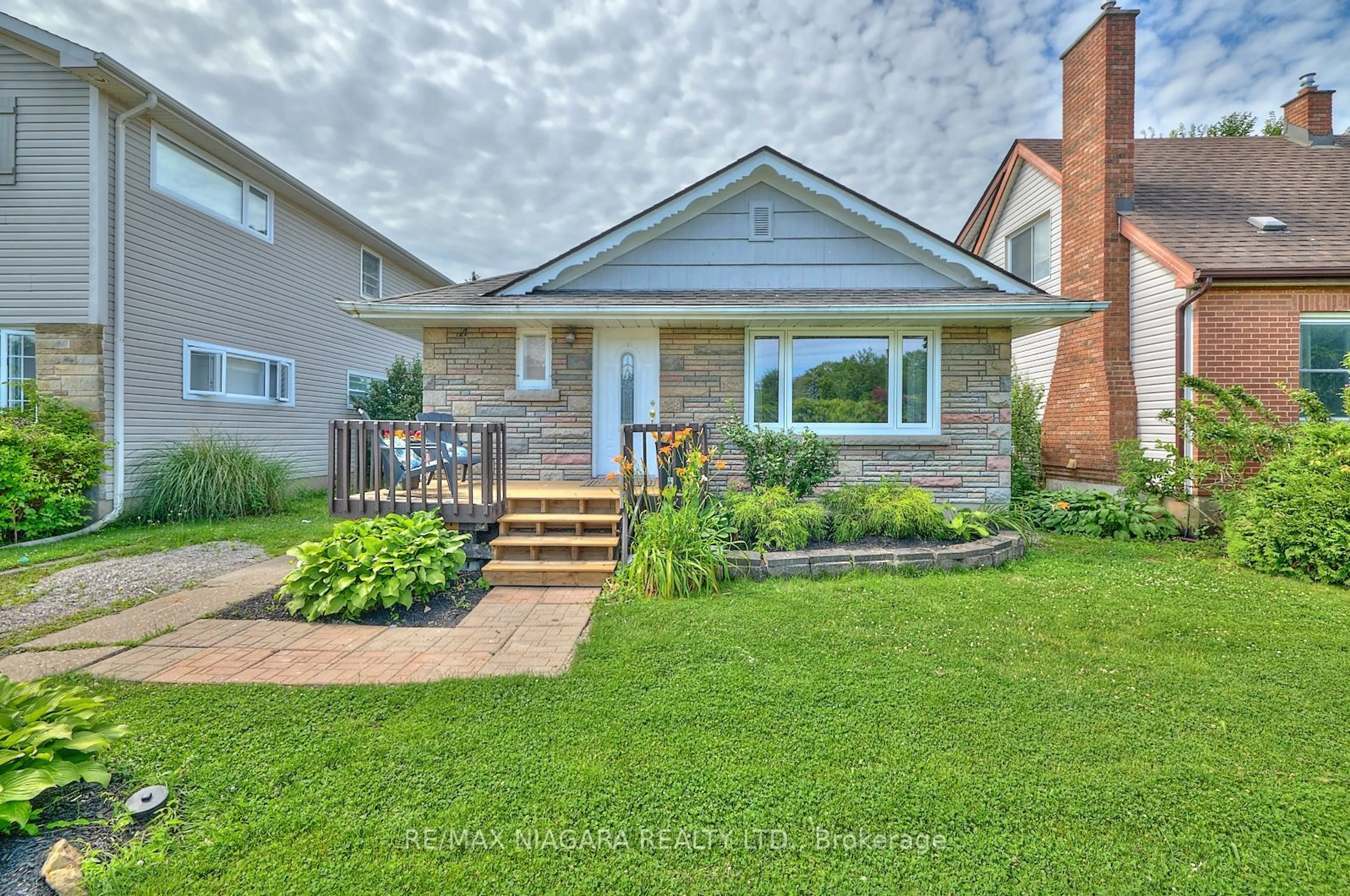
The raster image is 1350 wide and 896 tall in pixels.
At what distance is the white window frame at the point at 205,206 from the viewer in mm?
8414

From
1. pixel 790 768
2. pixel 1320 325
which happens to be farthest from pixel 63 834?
pixel 1320 325

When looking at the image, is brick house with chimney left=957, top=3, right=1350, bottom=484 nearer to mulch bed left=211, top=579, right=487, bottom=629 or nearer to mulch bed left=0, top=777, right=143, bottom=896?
mulch bed left=211, top=579, right=487, bottom=629

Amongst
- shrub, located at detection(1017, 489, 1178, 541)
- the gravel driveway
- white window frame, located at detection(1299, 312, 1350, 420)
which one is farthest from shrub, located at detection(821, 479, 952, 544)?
the gravel driveway

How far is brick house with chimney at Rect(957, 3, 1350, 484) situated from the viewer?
7.31 meters

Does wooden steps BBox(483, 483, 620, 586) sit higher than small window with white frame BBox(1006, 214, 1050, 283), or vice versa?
small window with white frame BBox(1006, 214, 1050, 283)

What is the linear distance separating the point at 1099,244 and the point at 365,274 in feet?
50.9

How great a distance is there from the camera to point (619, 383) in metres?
7.49

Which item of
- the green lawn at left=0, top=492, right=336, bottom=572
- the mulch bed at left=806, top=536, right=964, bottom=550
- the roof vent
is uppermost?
the roof vent

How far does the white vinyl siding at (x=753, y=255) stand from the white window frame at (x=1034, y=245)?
4127 mm

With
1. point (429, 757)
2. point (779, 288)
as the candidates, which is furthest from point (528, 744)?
point (779, 288)

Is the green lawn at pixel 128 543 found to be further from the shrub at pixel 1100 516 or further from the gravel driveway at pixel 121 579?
the shrub at pixel 1100 516

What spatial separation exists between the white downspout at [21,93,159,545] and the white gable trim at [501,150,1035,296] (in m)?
5.78

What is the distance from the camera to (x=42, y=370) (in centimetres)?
750

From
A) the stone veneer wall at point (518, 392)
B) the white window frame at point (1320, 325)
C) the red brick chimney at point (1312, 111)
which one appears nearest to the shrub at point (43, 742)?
the stone veneer wall at point (518, 392)
